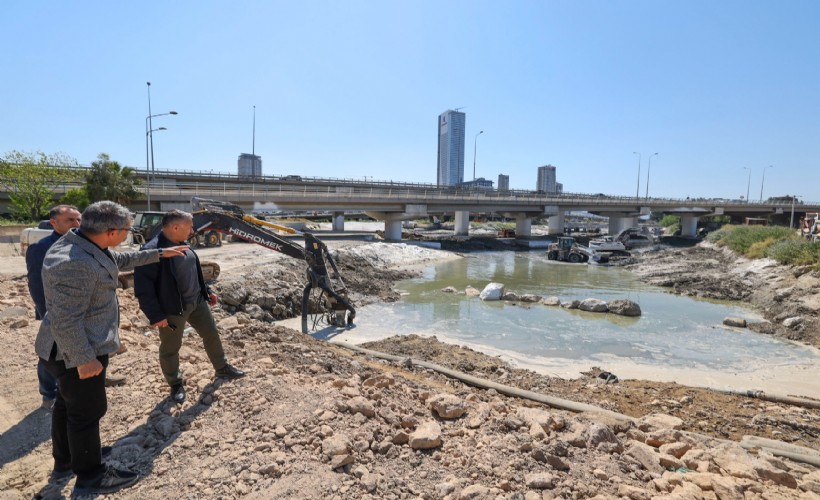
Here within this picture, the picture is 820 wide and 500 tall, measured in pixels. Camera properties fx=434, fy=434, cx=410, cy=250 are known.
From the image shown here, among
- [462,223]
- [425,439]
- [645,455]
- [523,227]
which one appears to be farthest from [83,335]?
[523,227]

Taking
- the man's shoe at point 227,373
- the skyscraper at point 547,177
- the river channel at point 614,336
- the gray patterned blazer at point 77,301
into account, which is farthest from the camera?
the skyscraper at point 547,177

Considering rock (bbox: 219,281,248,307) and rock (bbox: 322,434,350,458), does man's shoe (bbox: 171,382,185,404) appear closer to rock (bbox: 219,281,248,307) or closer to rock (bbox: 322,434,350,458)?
rock (bbox: 322,434,350,458)

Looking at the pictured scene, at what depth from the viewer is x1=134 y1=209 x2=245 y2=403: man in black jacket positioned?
4098 millimetres

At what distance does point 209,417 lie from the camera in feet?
13.3

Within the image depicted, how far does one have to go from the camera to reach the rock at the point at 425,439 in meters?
3.78

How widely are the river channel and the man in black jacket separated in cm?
698

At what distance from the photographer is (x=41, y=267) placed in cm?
419

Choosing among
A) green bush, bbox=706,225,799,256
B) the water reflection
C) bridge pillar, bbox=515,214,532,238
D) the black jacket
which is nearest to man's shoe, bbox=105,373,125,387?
the black jacket

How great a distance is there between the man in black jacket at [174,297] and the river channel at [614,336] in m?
6.98

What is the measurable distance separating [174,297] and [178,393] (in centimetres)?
99

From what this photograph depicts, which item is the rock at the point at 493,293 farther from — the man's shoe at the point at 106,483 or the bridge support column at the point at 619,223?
the bridge support column at the point at 619,223

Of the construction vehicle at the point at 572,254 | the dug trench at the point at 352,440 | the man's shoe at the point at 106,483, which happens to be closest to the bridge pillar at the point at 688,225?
the construction vehicle at the point at 572,254

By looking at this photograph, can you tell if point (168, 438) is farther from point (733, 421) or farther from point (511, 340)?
point (511, 340)

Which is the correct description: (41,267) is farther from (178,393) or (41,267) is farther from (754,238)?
(754,238)
